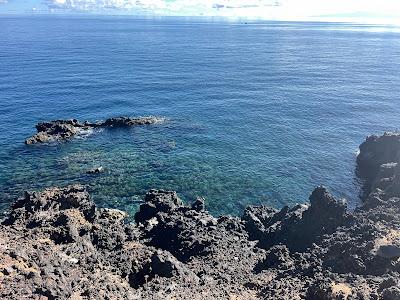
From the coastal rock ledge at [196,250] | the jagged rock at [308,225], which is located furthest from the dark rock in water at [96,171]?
the jagged rock at [308,225]

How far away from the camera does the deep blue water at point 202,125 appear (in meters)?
79.4

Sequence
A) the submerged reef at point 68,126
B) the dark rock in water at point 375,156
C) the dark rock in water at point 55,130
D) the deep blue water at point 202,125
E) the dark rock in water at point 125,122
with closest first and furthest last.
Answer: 1. the deep blue water at point 202,125
2. the dark rock in water at point 375,156
3. the dark rock in water at point 55,130
4. the submerged reef at point 68,126
5. the dark rock in water at point 125,122

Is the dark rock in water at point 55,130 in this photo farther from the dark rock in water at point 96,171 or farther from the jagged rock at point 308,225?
the jagged rock at point 308,225

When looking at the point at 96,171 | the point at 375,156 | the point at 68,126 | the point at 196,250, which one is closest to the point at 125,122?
the point at 68,126

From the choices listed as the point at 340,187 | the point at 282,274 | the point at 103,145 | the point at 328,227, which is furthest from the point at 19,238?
the point at 340,187

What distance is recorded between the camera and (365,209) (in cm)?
6612

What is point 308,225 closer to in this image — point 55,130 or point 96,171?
point 96,171

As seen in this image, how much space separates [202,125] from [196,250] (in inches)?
2239

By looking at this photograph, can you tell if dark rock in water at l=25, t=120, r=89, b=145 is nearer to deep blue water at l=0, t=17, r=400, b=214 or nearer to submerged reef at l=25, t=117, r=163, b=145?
submerged reef at l=25, t=117, r=163, b=145

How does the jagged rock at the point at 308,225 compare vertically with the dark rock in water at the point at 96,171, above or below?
above

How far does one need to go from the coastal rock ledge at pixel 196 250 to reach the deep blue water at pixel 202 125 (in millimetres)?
11029

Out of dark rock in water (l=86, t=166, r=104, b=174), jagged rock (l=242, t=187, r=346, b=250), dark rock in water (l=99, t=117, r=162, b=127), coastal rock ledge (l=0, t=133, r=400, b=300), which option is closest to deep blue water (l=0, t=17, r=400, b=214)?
dark rock in water (l=86, t=166, r=104, b=174)

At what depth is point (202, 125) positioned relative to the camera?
10912cm

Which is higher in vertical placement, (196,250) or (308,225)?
(308,225)
